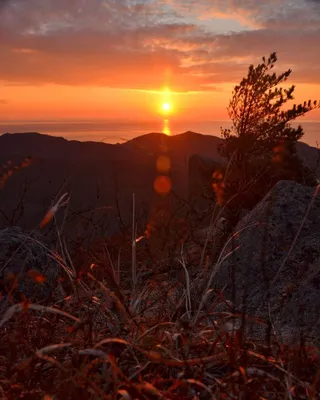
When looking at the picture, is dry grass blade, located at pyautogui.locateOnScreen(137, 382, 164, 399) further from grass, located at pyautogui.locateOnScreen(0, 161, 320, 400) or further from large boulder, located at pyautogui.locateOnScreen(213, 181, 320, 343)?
large boulder, located at pyautogui.locateOnScreen(213, 181, 320, 343)

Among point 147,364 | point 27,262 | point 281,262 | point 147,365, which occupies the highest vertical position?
point 147,364

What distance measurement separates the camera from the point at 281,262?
4.50 m

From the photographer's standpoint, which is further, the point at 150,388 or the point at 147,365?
the point at 147,365

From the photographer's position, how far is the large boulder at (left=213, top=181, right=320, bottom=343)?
3824 millimetres

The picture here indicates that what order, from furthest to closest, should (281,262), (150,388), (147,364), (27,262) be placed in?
1. (27,262)
2. (281,262)
3. (147,364)
4. (150,388)

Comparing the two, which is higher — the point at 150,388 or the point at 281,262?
the point at 150,388

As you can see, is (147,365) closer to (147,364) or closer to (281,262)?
(147,364)

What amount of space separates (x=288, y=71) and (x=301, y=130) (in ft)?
5.60

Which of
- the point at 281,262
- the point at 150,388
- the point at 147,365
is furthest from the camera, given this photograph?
the point at 281,262

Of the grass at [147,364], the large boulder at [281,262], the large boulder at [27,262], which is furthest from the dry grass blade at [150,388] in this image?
the large boulder at [27,262]

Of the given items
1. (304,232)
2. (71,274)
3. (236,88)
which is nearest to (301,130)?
(236,88)

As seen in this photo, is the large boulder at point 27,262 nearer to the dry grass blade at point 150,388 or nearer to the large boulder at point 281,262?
the large boulder at point 281,262

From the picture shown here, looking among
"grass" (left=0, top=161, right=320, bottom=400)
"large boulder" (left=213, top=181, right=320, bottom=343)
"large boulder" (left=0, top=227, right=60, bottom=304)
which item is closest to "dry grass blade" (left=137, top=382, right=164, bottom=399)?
"grass" (left=0, top=161, right=320, bottom=400)

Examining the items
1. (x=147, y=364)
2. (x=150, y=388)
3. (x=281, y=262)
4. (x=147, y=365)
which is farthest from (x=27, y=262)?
(x=150, y=388)
